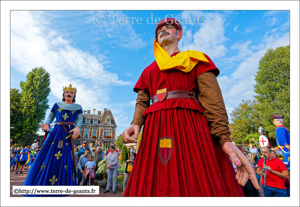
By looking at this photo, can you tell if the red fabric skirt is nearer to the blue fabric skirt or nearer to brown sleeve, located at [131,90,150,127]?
brown sleeve, located at [131,90,150,127]

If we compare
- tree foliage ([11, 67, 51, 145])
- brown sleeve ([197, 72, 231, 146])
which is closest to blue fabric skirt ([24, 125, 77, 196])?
brown sleeve ([197, 72, 231, 146])

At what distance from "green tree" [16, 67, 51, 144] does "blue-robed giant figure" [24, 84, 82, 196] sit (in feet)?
15.3

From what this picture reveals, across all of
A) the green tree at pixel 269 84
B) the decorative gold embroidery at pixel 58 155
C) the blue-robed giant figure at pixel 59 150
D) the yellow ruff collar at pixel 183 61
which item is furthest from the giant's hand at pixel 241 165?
the green tree at pixel 269 84

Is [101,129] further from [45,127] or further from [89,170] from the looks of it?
[45,127]

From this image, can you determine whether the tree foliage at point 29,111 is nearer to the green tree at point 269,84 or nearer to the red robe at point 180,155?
the red robe at point 180,155

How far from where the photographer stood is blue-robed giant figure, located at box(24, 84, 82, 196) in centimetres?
378

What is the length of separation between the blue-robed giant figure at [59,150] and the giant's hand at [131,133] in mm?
2845

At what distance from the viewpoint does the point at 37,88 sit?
1470 cm

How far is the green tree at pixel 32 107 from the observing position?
404 inches

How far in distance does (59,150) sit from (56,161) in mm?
248

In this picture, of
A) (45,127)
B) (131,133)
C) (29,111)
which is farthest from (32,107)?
(131,133)

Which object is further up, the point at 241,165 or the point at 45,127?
the point at 45,127

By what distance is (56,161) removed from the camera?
4.00m

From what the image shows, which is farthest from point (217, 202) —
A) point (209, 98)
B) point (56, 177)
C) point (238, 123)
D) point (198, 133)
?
point (238, 123)
